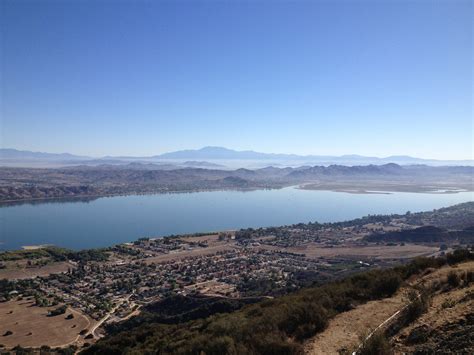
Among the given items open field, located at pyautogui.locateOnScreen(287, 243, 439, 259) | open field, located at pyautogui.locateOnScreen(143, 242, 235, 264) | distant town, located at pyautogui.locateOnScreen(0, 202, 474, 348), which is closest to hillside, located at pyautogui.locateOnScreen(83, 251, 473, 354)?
distant town, located at pyautogui.locateOnScreen(0, 202, 474, 348)

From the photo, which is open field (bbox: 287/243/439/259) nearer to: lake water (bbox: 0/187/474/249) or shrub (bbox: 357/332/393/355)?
lake water (bbox: 0/187/474/249)

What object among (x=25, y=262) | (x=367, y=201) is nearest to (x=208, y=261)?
(x=25, y=262)

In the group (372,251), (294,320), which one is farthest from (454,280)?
(372,251)

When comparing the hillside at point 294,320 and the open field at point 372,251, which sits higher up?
the hillside at point 294,320

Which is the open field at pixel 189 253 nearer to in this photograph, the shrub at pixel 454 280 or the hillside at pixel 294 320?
the hillside at pixel 294 320

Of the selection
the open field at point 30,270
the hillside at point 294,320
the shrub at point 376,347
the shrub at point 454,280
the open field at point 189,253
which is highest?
the shrub at point 454,280

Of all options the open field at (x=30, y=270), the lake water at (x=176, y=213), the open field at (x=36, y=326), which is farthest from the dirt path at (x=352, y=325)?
the lake water at (x=176, y=213)
